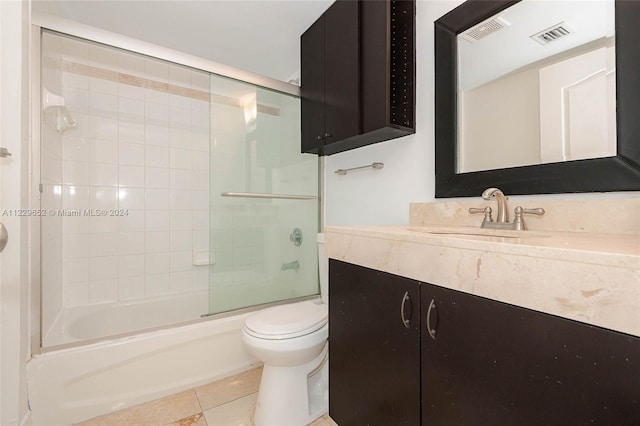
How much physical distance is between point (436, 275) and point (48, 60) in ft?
6.41

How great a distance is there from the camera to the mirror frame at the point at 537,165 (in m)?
0.84

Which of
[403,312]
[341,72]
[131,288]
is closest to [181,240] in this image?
[131,288]

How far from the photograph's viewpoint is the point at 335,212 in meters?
2.02

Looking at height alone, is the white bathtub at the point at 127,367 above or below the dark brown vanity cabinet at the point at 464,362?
below

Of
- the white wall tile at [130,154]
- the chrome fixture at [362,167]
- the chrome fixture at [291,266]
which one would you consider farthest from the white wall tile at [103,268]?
the chrome fixture at [362,167]

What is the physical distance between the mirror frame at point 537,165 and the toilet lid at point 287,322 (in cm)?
78

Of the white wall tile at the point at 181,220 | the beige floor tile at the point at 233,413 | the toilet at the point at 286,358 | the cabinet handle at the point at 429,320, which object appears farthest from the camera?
the white wall tile at the point at 181,220

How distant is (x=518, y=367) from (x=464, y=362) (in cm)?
12

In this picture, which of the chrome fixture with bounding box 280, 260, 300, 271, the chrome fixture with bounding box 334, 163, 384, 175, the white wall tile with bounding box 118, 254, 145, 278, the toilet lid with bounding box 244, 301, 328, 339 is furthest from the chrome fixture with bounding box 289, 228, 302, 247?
the white wall tile with bounding box 118, 254, 145, 278

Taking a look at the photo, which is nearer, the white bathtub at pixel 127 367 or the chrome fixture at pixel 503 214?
the chrome fixture at pixel 503 214

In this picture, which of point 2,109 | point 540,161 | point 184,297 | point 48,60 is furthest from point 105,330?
point 540,161

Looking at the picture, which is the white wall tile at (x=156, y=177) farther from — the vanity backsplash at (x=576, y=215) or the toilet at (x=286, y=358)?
the vanity backsplash at (x=576, y=215)

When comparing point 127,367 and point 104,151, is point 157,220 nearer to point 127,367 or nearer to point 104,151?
point 104,151

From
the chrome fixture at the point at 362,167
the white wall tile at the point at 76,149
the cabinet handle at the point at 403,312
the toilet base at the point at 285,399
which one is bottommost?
the toilet base at the point at 285,399
